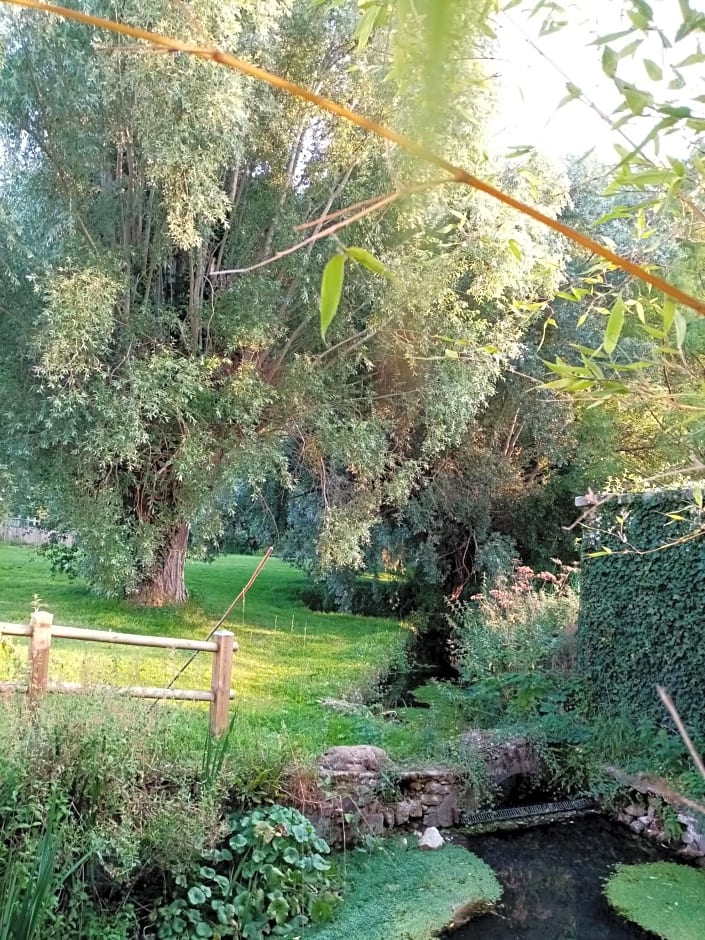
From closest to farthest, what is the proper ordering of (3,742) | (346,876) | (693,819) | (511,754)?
(3,742) → (346,876) → (693,819) → (511,754)

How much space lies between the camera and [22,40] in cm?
845

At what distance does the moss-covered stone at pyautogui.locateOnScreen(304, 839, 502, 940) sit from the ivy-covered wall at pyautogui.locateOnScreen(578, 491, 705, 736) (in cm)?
218

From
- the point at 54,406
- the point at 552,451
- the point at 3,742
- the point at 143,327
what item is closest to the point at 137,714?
the point at 3,742

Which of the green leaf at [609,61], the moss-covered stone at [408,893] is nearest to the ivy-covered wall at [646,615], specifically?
the moss-covered stone at [408,893]

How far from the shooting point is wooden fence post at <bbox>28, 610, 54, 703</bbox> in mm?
4480

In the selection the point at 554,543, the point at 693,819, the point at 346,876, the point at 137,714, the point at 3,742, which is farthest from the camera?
the point at 554,543

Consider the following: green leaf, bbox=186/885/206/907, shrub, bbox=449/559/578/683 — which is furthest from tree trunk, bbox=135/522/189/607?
green leaf, bbox=186/885/206/907

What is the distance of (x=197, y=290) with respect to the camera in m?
10.1

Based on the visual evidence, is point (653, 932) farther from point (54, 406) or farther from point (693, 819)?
point (54, 406)

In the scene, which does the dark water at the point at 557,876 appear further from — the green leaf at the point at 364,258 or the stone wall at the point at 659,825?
the green leaf at the point at 364,258

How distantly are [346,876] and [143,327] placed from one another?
7008mm

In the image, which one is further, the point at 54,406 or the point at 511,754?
the point at 54,406

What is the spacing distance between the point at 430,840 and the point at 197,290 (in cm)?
736

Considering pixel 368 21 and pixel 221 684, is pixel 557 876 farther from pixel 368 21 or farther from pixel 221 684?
pixel 368 21
